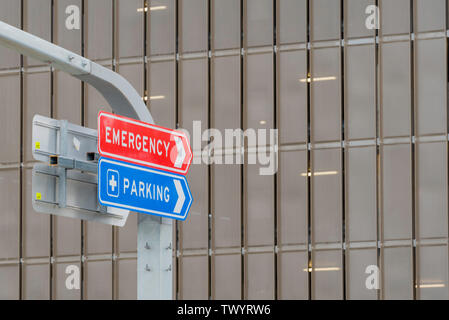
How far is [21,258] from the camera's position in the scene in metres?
37.9

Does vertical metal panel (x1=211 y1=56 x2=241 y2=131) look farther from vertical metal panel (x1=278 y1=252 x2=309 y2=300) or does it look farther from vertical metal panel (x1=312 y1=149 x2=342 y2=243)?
vertical metal panel (x1=278 y1=252 x2=309 y2=300)

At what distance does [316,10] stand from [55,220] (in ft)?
38.2

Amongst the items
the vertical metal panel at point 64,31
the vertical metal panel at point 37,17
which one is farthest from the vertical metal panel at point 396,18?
the vertical metal panel at point 37,17

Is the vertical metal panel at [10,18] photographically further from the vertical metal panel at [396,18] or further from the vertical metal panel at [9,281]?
the vertical metal panel at [396,18]

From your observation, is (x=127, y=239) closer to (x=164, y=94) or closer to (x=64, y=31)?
(x=164, y=94)

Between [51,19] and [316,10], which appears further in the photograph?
[51,19]

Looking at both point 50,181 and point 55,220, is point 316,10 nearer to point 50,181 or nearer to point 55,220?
point 55,220

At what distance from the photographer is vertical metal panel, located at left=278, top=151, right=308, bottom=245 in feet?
116

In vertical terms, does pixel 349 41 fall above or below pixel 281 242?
above

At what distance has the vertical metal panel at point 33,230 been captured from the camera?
124ft

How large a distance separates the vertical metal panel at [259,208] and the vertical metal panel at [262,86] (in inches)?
62.4

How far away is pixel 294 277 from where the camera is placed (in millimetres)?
35469
